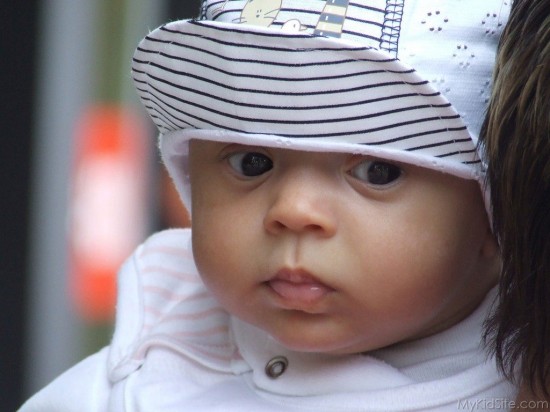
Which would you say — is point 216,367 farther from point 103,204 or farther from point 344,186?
point 103,204

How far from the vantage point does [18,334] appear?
3076mm

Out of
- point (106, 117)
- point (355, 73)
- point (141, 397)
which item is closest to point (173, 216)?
point (106, 117)

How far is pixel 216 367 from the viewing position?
1266 mm

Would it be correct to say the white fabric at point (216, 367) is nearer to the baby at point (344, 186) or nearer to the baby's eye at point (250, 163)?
the baby at point (344, 186)

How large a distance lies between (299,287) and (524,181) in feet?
0.83

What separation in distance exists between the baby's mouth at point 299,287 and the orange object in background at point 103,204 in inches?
80.8

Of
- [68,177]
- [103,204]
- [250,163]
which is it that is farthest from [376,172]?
[68,177]

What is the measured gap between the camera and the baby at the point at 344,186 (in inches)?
41.0

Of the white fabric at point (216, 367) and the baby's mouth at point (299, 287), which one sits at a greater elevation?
the baby's mouth at point (299, 287)

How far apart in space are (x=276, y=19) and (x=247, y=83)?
0.07 metres

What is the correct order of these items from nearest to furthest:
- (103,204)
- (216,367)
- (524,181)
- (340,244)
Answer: (524,181) → (340,244) → (216,367) → (103,204)

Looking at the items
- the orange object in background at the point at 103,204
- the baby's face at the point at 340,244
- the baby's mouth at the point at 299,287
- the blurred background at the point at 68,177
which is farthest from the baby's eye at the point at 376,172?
the orange object in background at the point at 103,204

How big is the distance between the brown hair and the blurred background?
6.78 feet

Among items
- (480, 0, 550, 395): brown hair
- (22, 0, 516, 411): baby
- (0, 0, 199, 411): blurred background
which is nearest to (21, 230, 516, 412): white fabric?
(22, 0, 516, 411): baby
